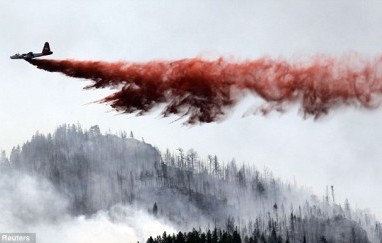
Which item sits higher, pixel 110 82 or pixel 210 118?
pixel 110 82

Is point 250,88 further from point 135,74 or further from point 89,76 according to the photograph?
point 89,76

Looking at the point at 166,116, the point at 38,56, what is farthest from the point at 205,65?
the point at 38,56

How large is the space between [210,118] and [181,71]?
9.46 meters

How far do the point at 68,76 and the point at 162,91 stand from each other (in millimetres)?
14466

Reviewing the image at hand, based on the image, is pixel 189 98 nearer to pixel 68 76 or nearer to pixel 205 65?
pixel 205 65

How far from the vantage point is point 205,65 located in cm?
10938

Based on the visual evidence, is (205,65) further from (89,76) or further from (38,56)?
(38,56)

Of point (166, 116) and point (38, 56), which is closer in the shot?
point (166, 116)

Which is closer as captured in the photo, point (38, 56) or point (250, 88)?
point (250, 88)

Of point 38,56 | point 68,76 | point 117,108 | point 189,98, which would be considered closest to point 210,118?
point 189,98

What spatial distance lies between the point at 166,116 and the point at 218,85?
31.5ft

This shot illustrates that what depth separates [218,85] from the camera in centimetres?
10819

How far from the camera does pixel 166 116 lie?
104562mm

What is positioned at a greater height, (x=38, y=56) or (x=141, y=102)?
(x=38, y=56)
